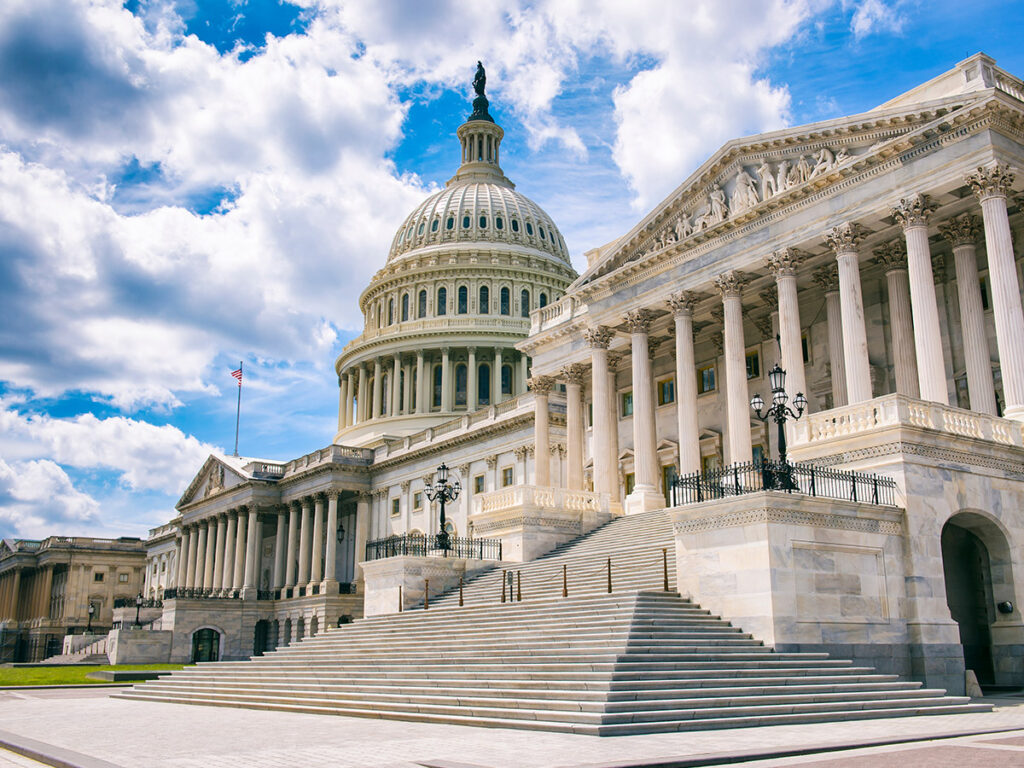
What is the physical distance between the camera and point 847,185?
3650 centimetres

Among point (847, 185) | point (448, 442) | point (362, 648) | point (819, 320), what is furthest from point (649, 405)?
point (448, 442)

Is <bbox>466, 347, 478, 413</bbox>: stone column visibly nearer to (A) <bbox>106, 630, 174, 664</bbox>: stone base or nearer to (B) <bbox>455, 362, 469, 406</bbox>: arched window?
(B) <bbox>455, 362, 469, 406</bbox>: arched window

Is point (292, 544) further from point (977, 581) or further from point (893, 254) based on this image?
point (977, 581)

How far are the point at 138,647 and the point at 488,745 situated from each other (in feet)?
220

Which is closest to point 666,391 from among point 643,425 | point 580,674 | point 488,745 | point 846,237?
point 643,425

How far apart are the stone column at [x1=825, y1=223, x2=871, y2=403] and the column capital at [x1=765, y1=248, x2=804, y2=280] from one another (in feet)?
5.14

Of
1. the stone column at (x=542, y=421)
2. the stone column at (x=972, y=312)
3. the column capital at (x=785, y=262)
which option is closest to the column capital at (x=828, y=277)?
the column capital at (x=785, y=262)

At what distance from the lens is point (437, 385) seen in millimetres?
108188

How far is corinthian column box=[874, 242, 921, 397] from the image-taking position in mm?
36969

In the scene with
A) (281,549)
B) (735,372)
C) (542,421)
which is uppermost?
(542,421)

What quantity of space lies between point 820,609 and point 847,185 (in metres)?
18.7

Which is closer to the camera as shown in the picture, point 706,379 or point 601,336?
point 601,336

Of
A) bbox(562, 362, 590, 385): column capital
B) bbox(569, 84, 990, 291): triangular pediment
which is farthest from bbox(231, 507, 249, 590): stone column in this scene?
bbox(569, 84, 990, 291): triangular pediment

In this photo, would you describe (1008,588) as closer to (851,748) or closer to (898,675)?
(898,675)
